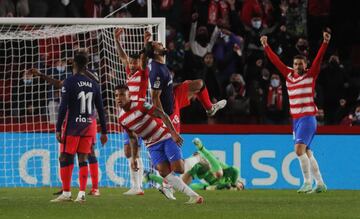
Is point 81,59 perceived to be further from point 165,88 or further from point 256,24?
point 256,24

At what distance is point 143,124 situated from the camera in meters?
14.6

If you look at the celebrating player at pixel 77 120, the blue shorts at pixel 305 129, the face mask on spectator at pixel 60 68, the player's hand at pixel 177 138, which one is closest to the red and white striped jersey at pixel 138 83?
the celebrating player at pixel 77 120

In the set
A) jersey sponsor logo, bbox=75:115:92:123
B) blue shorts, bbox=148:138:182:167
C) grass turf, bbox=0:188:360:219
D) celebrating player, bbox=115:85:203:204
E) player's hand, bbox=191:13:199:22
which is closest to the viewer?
grass turf, bbox=0:188:360:219

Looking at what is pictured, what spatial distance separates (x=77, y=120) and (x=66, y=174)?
77 cm

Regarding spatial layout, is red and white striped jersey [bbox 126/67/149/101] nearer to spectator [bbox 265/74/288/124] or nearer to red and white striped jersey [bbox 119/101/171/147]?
red and white striped jersey [bbox 119/101/171/147]

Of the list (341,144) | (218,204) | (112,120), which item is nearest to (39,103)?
(112,120)

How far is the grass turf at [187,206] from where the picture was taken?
13.0m

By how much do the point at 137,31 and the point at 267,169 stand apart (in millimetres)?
3334

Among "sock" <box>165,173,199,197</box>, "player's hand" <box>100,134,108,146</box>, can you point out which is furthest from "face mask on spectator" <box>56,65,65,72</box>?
"sock" <box>165,173,199,197</box>

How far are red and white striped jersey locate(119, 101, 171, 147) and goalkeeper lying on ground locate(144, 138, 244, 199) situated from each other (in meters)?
3.41

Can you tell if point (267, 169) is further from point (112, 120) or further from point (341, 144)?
point (112, 120)

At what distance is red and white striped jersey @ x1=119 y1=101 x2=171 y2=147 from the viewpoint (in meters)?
14.5

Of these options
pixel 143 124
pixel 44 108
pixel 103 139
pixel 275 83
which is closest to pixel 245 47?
pixel 275 83

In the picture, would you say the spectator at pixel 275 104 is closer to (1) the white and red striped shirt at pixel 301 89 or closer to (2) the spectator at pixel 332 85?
(2) the spectator at pixel 332 85
